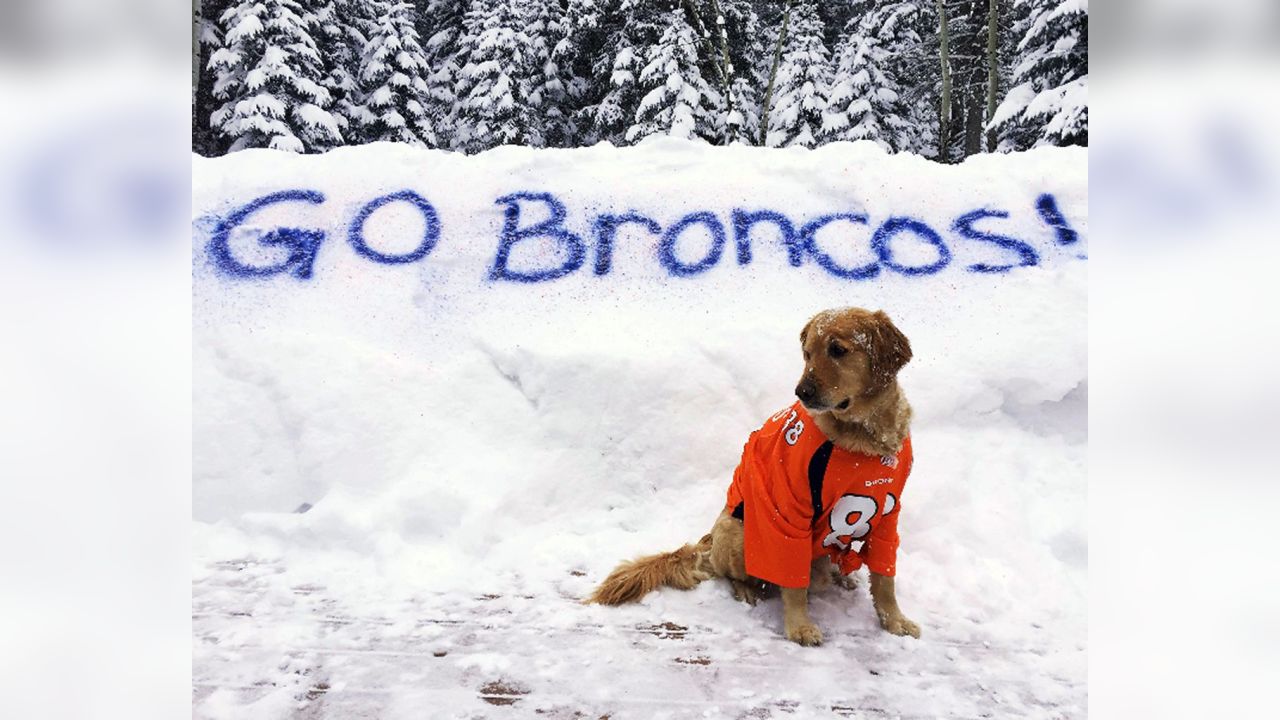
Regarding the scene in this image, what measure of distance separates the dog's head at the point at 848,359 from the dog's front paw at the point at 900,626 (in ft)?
2.85

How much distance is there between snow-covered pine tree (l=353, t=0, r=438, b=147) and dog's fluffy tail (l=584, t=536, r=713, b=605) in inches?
581

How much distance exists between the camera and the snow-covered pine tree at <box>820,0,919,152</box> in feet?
Answer: 53.1

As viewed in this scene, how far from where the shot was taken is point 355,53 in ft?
54.5

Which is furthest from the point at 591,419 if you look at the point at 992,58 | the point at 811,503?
the point at 992,58

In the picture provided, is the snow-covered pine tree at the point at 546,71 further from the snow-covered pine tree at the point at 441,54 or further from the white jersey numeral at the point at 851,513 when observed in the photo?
the white jersey numeral at the point at 851,513

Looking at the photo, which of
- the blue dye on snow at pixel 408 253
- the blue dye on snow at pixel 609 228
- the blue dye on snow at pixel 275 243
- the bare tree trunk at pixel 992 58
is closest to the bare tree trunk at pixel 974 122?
the bare tree trunk at pixel 992 58

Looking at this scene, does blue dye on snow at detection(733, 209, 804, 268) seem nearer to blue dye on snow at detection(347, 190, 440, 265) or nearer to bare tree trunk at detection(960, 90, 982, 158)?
blue dye on snow at detection(347, 190, 440, 265)

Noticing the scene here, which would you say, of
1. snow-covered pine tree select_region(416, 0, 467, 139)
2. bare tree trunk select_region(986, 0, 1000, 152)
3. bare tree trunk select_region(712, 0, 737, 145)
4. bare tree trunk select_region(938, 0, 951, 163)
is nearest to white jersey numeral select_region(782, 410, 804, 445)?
bare tree trunk select_region(712, 0, 737, 145)

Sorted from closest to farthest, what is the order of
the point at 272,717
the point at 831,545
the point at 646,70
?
1. the point at 272,717
2. the point at 831,545
3. the point at 646,70

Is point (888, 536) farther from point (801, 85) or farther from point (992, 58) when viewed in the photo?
point (801, 85)
